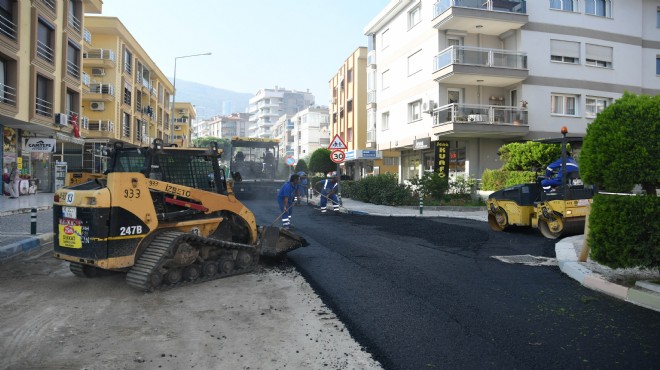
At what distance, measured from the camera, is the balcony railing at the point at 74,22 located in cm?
2853

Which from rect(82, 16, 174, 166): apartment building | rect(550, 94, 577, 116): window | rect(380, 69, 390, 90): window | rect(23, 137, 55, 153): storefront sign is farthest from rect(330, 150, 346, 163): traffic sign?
rect(82, 16, 174, 166): apartment building

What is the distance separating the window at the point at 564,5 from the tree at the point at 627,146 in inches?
883

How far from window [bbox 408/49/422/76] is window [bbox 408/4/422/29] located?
1941mm

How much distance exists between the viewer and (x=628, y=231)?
5.55m

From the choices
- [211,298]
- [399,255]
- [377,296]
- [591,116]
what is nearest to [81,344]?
[211,298]

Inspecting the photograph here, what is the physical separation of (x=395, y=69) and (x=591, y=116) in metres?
11.7

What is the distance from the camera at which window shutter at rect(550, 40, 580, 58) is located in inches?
985

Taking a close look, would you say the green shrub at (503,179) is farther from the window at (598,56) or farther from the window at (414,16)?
the window at (414,16)

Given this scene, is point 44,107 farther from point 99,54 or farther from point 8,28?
point 99,54

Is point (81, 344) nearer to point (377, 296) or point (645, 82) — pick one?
point (377, 296)

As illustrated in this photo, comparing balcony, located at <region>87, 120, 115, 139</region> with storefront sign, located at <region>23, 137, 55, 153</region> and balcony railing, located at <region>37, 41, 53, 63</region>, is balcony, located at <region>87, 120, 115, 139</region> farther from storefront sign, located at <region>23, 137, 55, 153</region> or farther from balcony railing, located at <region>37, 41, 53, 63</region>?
storefront sign, located at <region>23, 137, 55, 153</region>

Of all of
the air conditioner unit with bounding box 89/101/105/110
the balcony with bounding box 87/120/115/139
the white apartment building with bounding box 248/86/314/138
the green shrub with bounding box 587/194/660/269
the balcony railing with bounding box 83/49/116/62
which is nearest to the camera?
the green shrub with bounding box 587/194/660/269

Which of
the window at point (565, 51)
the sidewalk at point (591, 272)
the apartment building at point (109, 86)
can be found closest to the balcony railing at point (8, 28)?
the apartment building at point (109, 86)

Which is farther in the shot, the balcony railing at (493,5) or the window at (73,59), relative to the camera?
the window at (73,59)
